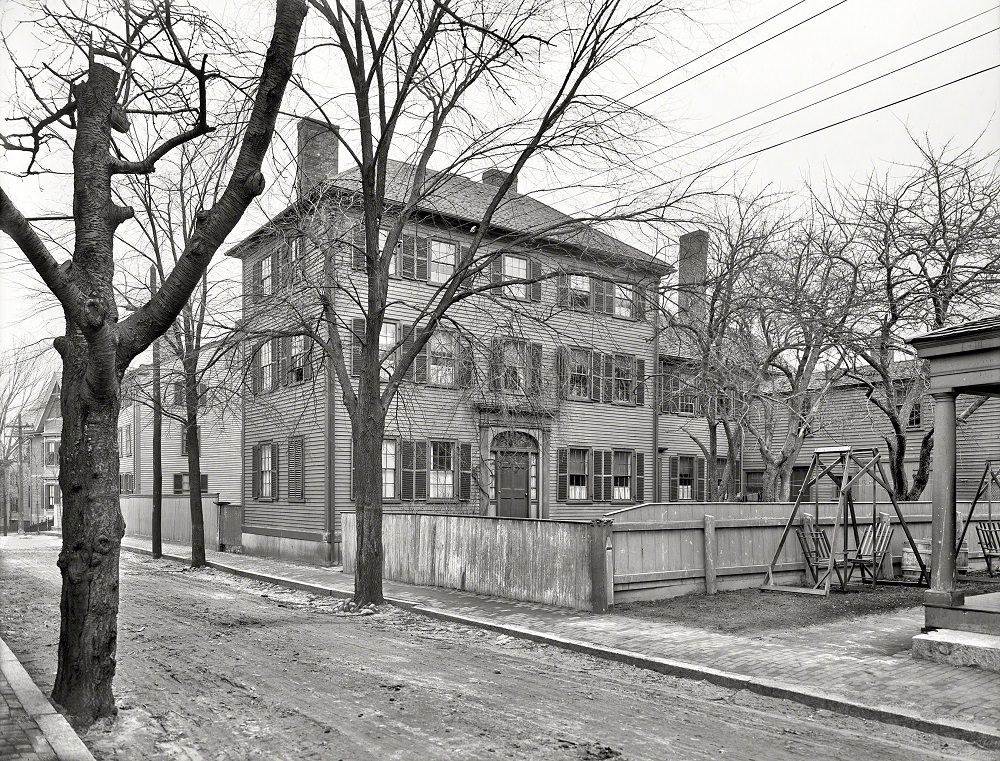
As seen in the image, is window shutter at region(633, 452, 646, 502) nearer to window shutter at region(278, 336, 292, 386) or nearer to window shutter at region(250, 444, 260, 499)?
window shutter at region(278, 336, 292, 386)

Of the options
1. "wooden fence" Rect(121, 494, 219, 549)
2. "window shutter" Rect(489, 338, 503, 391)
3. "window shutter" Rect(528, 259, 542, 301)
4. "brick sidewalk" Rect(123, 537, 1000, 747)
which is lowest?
"wooden fence" Rect(121, 494, 219, 549)

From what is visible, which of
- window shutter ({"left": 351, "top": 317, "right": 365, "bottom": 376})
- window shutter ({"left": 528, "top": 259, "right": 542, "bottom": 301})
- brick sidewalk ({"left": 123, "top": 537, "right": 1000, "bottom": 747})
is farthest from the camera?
window shutter ({"left": 528, "top": 259, "right": 542, "bottom": 301})

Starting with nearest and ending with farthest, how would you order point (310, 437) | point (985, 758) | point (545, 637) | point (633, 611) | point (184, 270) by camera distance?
point (985, 758) → point (184, 270) → point (545, 637) → point (633, 611) → point (310, 437)

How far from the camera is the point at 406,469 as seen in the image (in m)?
23.6

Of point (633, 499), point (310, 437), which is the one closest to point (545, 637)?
point (310, 437)

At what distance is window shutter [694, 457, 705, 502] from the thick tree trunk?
28438 mm

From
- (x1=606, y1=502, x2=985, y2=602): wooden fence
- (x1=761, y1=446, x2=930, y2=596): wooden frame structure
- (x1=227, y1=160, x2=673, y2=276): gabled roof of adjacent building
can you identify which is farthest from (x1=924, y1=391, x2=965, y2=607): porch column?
(x1=227, y1=160, x2=673, y2=276): gabled roof of adjacent building

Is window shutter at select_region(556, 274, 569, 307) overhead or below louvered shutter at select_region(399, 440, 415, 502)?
overhead

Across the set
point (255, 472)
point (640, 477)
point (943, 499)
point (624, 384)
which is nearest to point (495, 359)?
point (943, 499)

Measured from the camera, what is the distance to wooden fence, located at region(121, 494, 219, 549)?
2714cm

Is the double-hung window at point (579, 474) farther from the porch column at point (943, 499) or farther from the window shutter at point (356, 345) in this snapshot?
the porch column at point (943, 499)

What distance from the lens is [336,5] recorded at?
13.4 m

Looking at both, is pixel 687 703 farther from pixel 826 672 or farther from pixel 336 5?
pixel 336 5

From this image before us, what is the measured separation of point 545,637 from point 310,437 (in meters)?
14.3
